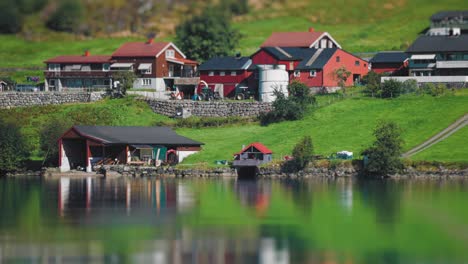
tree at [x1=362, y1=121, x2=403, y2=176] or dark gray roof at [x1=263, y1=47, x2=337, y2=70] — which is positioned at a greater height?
dark gray roof at [x1=263, y1=47, x2=337, y2=70]

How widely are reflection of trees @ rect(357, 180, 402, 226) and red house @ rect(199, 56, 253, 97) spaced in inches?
1350

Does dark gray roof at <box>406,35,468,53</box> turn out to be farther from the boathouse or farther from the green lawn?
the boathouse

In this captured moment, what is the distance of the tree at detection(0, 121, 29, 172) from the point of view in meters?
102

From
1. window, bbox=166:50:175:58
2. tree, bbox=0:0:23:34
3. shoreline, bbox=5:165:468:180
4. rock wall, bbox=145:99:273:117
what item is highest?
tree, bbox=0:0:23:34

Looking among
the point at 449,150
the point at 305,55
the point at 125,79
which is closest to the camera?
the point at 449,150

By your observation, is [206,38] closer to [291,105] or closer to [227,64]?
[227,64]

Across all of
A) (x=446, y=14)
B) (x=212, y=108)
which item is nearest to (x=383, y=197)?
(x=212, y=108)

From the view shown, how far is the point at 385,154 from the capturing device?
9294 cm

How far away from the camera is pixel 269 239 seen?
61000 millimetres

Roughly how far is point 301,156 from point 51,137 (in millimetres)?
22952

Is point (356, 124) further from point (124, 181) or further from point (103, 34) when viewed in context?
point (103, 34)

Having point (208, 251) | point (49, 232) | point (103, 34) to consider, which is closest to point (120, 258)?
point (208, 251)

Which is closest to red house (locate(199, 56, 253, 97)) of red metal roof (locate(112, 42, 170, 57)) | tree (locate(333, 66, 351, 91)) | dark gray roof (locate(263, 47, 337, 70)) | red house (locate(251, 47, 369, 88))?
red house (locate(251, 47, 369, 88))

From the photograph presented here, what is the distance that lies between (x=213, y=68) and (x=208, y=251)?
2722 inches
